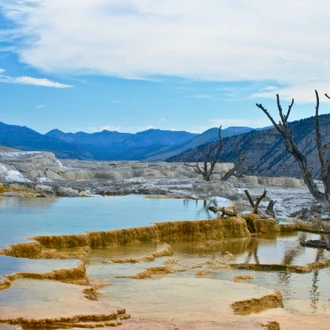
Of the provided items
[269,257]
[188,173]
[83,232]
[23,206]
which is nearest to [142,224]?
[83,232]

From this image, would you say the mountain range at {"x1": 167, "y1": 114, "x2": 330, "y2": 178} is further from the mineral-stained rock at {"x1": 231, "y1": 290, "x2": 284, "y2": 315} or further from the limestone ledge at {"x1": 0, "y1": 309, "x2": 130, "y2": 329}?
the limestone ledge at {"x1": 0, "y1": 309, "x2": 130, "y2": 329}

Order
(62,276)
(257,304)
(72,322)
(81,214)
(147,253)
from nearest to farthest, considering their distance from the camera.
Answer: (72,322) → (257,304) → (62,276) → (147,253) → (81,214)

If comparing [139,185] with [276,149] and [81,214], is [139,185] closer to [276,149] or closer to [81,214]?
[81,214]

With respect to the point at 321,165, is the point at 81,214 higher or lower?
lower

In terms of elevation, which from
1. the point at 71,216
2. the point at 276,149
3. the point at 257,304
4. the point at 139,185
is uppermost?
the point at 276,149

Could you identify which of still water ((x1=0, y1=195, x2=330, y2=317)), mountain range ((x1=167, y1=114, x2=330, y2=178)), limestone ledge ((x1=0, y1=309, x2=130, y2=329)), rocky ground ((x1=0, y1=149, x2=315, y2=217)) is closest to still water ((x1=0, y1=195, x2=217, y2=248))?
still water ((x1=0, y1=195, x2=330, y2=317))

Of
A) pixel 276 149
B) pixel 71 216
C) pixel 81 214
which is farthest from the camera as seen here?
pixel 276 149

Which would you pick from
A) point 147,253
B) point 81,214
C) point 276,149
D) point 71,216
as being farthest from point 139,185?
point 276,149

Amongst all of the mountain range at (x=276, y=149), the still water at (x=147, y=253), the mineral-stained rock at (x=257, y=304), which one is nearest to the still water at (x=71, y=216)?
the still water at (x=147, y=253)

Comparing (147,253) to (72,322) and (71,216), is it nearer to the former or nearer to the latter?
(71,216)

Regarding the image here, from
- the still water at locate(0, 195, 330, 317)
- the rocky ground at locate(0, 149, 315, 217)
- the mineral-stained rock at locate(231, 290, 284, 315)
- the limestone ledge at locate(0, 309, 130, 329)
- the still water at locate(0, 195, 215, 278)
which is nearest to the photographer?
the limestone ledge at locate(0, 309, 130, 329)

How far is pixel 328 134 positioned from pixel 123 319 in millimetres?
65616

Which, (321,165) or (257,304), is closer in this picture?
(257,304)

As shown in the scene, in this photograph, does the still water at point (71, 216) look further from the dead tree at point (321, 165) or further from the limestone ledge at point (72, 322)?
the dead tree at point (321, 165)
